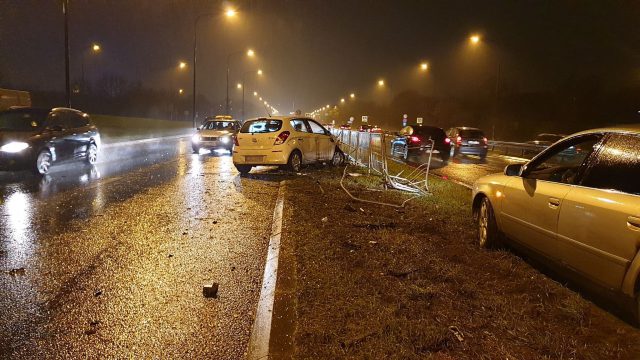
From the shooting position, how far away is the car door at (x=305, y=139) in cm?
1409

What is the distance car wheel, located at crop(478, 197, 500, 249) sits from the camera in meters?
5.94

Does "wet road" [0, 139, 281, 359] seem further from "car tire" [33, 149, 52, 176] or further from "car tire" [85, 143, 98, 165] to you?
"car tire" [85, 143, 98, 165]

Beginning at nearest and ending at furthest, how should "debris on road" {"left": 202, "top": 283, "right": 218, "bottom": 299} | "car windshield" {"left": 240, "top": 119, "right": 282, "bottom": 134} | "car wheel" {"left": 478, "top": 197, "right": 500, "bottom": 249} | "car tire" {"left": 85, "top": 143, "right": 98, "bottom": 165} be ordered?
"debris on road" {"left": 202, "top": 283, "right": 218, "bottom": 299} → "car wheel" {"left": 478, "top": 197, "right": 500, "bottom": 249} → "car windshield" {"left": 240, "top": 119, "right": 282, "bottom": 134} → "car tire" {"left": 85, "top": 143, "right": 98, "bottom": 165}

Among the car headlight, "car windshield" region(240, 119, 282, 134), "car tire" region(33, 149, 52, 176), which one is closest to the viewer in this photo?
the car headlight

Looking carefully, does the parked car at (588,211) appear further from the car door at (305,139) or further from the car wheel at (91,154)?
the car wheel at (91,154)

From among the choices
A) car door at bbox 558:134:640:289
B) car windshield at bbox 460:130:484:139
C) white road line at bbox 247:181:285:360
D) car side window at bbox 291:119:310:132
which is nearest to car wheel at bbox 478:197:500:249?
car door at bbox 558:134:640:289

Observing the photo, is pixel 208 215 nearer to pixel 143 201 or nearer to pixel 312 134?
pixel 143 201

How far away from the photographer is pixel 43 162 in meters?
13.4

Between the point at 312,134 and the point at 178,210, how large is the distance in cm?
687

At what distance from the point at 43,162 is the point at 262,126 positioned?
6066 mm

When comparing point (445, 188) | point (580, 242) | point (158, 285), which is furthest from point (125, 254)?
point (445, 188)

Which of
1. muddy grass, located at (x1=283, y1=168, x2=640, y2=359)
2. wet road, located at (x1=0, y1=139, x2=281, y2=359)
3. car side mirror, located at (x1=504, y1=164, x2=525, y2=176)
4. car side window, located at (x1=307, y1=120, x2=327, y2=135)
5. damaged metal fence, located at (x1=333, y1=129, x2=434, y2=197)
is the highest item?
car side window, located at (x1=307, y1=120, x2=327, y2=135)

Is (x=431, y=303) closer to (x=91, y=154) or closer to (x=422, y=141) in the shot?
(x=91, y=154)

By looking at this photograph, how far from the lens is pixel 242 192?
10836 mm
